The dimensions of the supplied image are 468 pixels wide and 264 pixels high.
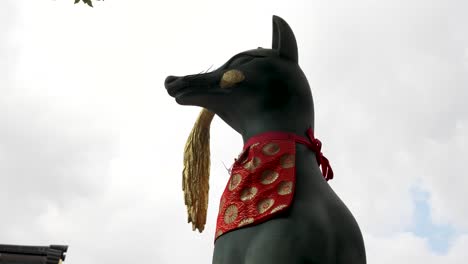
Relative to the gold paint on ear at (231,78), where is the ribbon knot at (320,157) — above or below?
below

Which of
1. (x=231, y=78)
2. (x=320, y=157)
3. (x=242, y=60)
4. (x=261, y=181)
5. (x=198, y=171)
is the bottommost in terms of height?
(x=261, y=181)

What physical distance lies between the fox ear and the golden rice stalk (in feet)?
2.38

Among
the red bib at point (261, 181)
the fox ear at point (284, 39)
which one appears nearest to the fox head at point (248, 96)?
the fox ear at point (284, 39)

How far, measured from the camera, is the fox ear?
384 cm

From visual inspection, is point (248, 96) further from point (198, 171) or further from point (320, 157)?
point (198, 171)

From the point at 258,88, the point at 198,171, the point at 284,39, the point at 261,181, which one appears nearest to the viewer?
the point at 261,181

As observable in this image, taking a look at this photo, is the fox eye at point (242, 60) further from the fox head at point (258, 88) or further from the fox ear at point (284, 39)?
the fox ear at point (284, 39)

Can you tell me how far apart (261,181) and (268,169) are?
0.08m

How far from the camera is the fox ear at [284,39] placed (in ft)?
12.6

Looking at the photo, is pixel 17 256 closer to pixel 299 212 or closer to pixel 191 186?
pixel 191 186

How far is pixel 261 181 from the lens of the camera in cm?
343

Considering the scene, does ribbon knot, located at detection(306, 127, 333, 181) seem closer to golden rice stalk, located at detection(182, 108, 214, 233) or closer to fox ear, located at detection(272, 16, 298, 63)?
fox ear, located at detection(272, 16, 298, 63)

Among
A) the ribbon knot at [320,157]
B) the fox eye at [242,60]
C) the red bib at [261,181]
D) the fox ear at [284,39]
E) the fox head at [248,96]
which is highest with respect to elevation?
the fox ear at [284,39]

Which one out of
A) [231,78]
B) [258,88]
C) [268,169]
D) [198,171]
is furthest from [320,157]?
[198,171]
